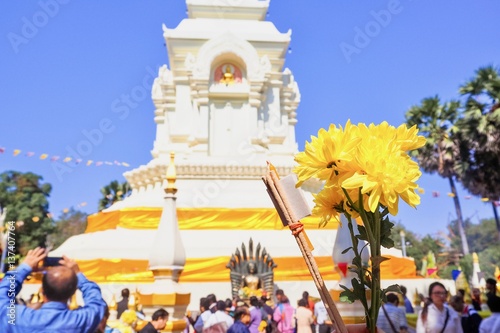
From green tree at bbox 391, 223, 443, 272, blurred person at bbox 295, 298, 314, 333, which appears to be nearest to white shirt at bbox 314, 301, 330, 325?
blurred person at bbox 295, 298, 314, 333

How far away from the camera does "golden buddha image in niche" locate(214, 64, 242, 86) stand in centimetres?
1995

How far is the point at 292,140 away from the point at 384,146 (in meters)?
20.7

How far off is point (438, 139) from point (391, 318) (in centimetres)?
2131

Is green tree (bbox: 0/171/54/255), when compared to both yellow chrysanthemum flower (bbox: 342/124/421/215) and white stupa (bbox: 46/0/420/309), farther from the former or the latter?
yellow chrysanthemum flower (bbox: 342/124/421/215)

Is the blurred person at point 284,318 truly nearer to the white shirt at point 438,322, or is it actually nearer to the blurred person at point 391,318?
the blurred person at point 391,318

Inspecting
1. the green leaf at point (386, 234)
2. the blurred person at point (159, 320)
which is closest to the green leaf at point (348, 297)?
the green leaf at point (386, 234)

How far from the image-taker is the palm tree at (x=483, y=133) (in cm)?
1852

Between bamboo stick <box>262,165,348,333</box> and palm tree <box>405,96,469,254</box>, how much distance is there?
24622mm

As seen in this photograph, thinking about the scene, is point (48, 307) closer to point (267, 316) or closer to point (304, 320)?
point (304, 320)

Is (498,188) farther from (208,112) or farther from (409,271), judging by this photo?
(208,112)

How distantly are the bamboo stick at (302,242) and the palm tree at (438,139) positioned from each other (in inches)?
969

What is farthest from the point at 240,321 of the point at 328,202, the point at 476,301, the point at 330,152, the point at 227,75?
the point at 227,75

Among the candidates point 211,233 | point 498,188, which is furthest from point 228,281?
point 498,188

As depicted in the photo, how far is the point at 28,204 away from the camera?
34625mm
